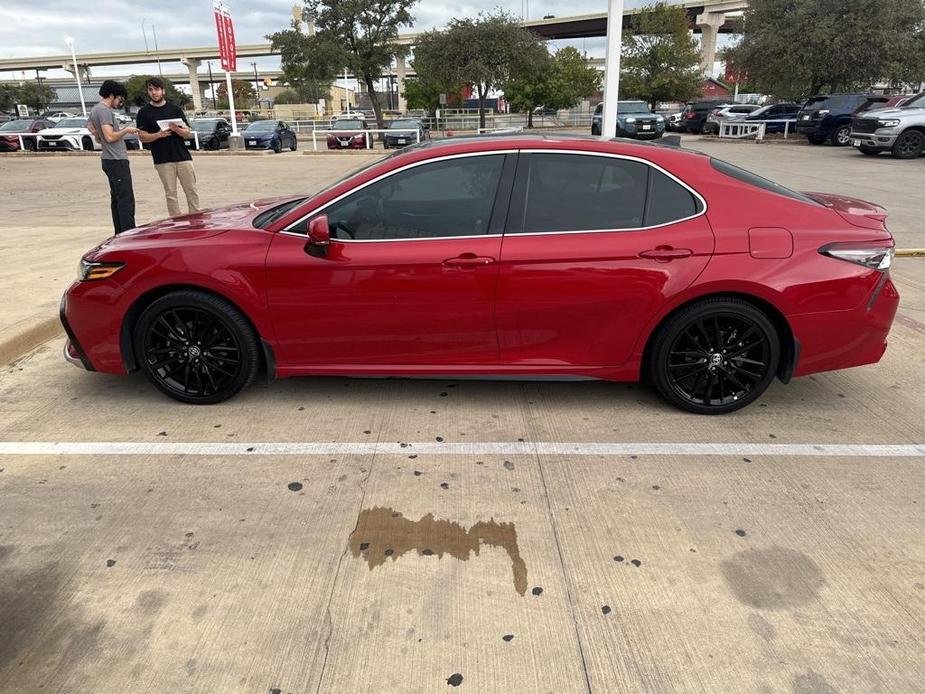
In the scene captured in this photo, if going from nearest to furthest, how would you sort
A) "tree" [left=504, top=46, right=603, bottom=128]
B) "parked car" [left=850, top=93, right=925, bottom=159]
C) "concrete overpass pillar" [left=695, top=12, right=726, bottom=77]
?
"parked car" [left=850, top=93, right=925, bottom=159] < "tree" [left=504, top=46, right=603, bottom=128] < "concrete overpass pillar" [left=695, top=12, right=726, bottom=77]

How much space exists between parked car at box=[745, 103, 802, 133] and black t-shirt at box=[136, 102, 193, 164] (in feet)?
93.1

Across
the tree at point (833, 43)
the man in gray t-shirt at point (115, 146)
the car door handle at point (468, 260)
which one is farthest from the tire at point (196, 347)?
the tree at point (833, 43)

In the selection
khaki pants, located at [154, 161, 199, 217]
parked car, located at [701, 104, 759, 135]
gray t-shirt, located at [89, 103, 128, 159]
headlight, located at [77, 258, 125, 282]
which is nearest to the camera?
headlight, located at [77, 258, 125, 282]

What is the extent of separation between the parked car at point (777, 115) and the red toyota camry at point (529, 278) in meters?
29.7

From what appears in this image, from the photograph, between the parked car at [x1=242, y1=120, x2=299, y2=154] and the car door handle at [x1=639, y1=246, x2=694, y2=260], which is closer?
the car door handle at [x1=639, y1=246, x2=694, y2=260]

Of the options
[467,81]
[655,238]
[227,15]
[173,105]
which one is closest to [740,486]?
[655,238]

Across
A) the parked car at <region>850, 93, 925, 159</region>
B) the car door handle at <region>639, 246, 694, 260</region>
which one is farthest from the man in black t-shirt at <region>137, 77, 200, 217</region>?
the parked car at <region>850, 93, 925, 159</region>

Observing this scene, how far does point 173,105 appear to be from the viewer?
7852mm

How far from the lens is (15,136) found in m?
27.6

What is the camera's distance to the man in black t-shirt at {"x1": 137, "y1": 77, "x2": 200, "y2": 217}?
7609mm

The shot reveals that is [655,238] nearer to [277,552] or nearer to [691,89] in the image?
[277,552]

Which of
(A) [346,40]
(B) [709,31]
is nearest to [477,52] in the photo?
(A) [346,40]

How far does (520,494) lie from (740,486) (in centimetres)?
107

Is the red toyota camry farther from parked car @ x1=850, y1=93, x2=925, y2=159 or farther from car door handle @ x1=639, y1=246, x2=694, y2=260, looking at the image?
parked car @ x1=850, y1=93, x2=925, y2=159
